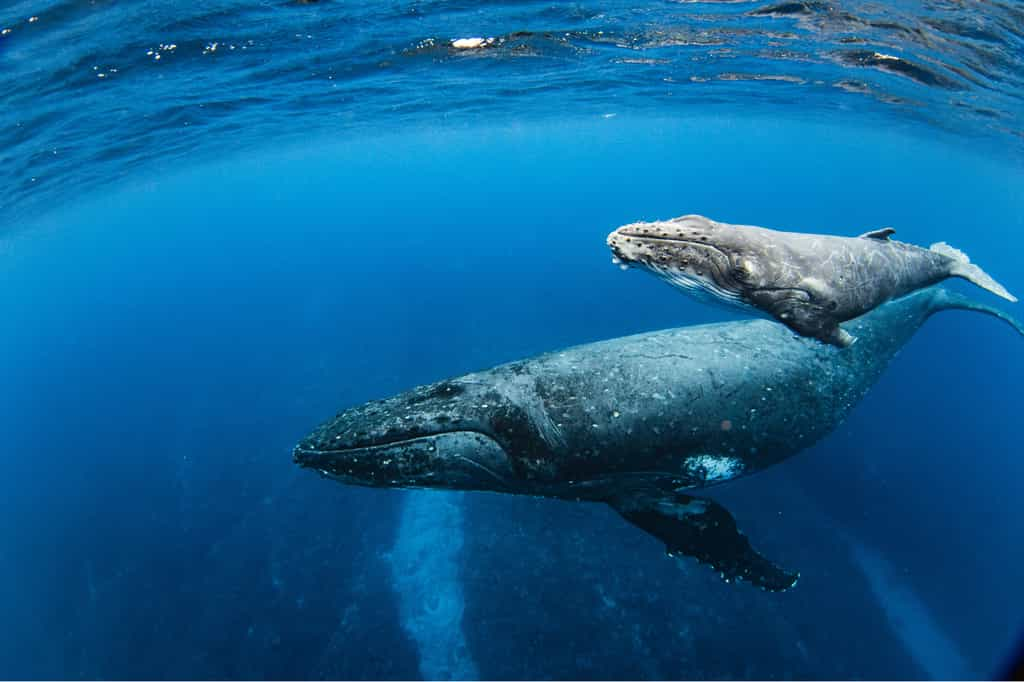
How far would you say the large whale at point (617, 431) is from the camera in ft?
16.8

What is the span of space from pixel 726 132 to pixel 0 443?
57.9m

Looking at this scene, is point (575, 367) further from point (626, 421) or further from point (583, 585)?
point (583, 585)

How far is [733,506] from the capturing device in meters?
12.3

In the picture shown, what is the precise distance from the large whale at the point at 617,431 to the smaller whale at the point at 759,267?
0.89 meters

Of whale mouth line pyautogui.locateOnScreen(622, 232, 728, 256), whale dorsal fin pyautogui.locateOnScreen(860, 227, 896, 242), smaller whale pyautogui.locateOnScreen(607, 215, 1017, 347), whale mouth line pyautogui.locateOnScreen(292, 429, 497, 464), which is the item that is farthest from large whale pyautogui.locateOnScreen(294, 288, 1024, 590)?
whale dorsal fin pyautogui.locateOnScreen(860, 227, 896, 242)

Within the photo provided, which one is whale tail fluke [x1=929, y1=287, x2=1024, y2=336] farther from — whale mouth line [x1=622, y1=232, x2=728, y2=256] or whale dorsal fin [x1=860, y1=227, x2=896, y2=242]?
whale mouth line [x1=622, y1=232, x2=728, y2=256]

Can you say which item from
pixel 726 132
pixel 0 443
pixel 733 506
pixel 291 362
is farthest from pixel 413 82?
pixel 726 132

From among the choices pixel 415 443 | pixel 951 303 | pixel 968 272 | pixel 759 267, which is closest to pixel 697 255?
pixel 759 267

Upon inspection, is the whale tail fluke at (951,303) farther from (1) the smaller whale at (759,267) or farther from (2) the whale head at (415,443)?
(2) the whale head at (415,443)

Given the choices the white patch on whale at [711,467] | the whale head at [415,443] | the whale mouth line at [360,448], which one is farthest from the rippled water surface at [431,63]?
the white patch on whale at [711,467]

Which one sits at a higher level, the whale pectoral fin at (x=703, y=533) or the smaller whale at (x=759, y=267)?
the smaller whale at (x=759, y=267)

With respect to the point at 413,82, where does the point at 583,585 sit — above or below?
below

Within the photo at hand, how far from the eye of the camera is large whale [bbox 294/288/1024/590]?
16.8 feet

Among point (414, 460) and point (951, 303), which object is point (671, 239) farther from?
point (951, 303)
